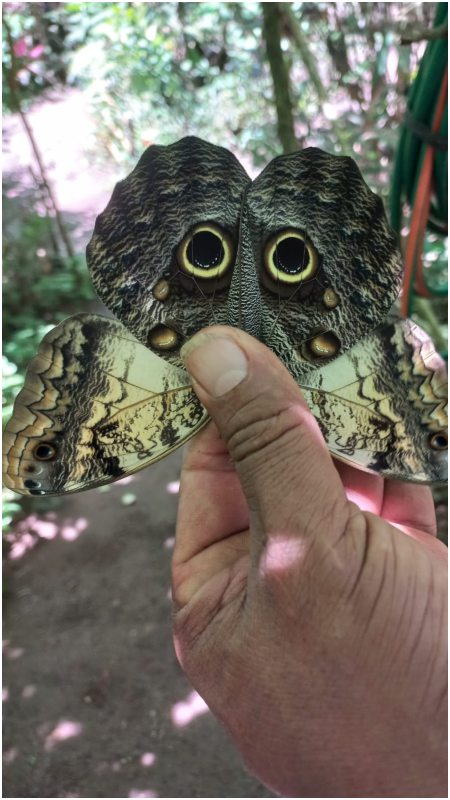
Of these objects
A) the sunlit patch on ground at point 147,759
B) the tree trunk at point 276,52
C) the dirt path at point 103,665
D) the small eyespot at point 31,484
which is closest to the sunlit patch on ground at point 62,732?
the dirt path at point 103,665

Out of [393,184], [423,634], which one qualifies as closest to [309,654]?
[423,634]

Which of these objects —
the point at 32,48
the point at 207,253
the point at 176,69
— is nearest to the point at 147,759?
the point at 207,253

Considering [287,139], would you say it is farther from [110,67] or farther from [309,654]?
[110,67]

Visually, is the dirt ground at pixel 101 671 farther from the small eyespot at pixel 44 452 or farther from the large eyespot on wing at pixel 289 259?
the large eyespot on wing at pixel 289 259

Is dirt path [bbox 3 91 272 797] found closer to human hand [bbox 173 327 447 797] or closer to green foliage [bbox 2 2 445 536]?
green foliage [bbox 2 2 445 536]

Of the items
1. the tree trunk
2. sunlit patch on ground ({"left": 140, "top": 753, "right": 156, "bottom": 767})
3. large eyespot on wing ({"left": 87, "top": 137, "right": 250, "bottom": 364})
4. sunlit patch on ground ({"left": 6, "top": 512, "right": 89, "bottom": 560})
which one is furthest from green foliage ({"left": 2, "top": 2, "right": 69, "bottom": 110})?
sunlit patch on ground ({"left": 140, "top": 753, "right": 156, "bottom": 767})

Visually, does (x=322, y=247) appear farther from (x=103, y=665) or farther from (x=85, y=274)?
(x=85, y=274)

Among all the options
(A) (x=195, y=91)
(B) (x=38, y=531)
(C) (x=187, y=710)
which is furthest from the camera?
(A) (x=195, y=91)

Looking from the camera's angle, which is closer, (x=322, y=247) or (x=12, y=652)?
(x=322, y=247)
